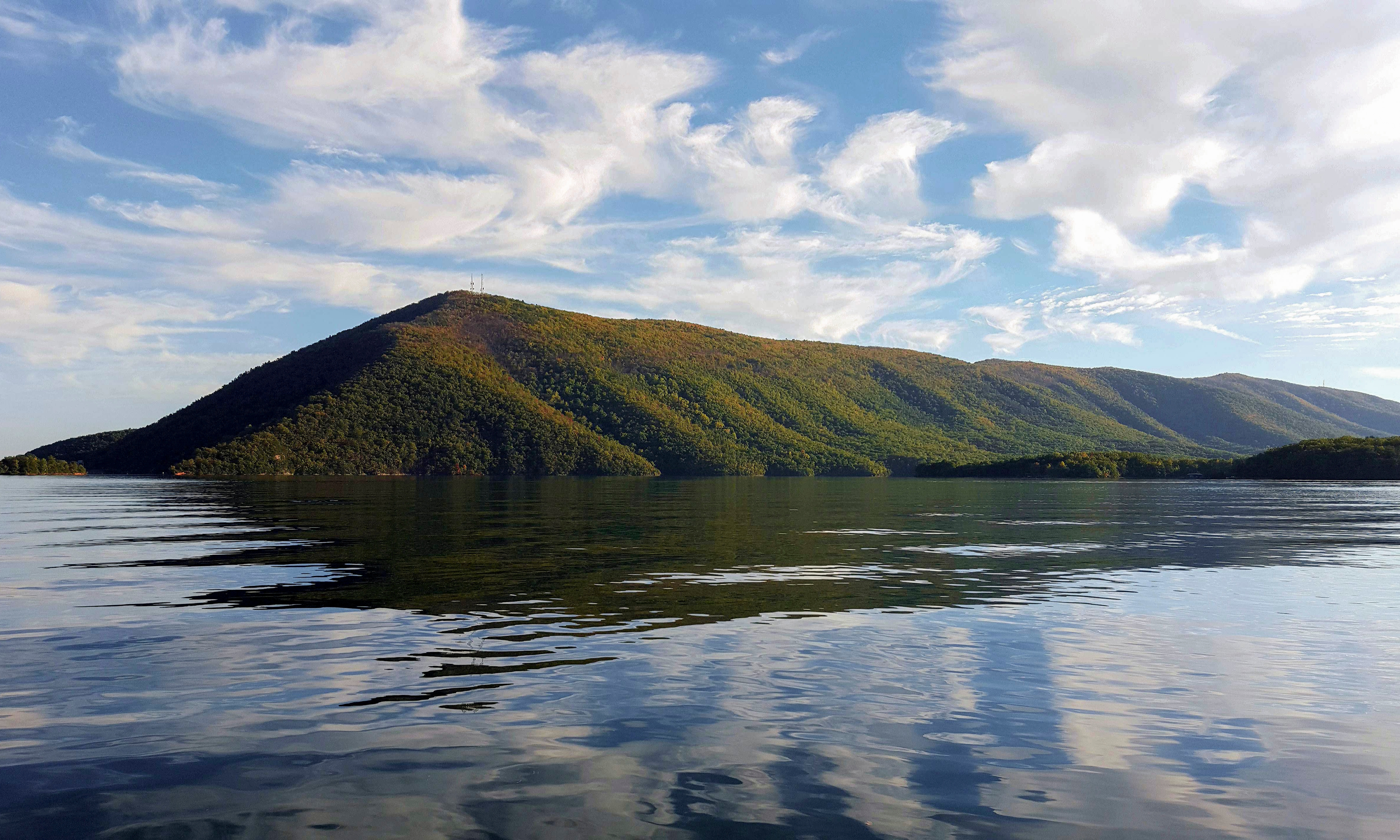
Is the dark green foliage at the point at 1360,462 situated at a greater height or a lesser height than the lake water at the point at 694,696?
greater

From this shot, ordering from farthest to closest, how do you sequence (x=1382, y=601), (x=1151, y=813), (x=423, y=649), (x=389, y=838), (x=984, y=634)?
(x=1382, y=601)
(x=984, y=634)
(x=423, y=649)
(x=1151, y=813)
(x=389, y=838)

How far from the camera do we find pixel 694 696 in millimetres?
15000

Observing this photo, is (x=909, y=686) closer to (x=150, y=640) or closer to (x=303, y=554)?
(x=150, y=640)

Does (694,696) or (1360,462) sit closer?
(694,696)

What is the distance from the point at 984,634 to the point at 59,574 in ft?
101

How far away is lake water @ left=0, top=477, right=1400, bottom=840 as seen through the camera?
33.6 ft

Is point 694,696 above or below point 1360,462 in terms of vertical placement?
below

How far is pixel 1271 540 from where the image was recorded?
47.7 meters

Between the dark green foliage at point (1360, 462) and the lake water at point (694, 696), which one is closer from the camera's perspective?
the lake water at point (694, 696)

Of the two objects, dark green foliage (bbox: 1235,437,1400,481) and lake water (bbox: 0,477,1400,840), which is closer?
lake water (bbox: 0,477,1400,840)

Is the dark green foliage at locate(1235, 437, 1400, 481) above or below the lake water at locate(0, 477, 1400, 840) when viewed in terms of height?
above

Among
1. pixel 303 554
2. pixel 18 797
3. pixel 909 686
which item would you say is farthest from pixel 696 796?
pixel 303 554

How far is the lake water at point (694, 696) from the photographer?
33.6 ft

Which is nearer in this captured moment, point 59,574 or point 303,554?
point 59,574
